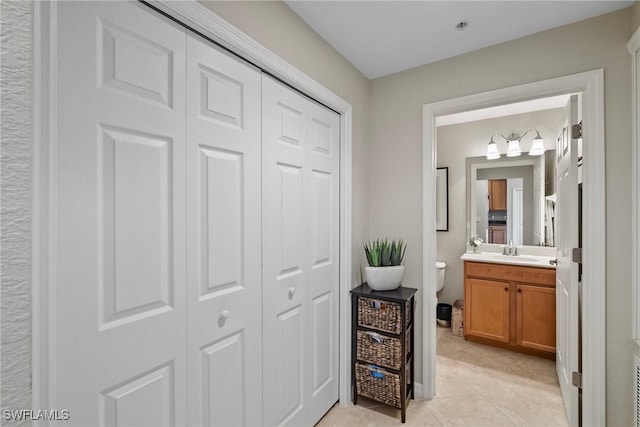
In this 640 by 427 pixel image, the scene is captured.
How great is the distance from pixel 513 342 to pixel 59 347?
3402 mm

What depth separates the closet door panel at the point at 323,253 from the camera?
1871 millimetres

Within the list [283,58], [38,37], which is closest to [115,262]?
[38,37]

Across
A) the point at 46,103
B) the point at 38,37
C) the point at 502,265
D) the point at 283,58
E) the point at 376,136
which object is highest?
the point at 283,58

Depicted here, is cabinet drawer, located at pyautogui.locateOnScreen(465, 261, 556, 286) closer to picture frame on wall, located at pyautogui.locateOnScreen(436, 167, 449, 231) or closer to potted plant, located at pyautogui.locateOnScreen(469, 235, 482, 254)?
potted plant, located at pyautogui.locateOnScreen(469, 235, 482, 254)

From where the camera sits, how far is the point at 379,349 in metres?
2.05

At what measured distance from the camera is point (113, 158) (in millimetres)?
921

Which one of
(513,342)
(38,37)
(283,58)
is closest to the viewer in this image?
(38,37)

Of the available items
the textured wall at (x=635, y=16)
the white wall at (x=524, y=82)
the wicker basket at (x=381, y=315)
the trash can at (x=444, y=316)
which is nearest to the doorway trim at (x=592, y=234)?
the white wall at (x=524, y=82)

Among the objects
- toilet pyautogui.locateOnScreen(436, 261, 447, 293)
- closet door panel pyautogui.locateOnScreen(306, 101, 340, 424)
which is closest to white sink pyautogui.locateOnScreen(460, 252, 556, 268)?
toilet pyautogui.locateOnScreen(436, 261, 447, 293)

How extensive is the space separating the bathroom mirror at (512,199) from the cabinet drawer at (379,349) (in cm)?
215

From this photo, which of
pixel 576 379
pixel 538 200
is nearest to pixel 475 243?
pixel 538 200

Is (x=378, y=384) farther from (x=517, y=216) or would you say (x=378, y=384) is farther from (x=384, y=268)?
(x=517, y=216)

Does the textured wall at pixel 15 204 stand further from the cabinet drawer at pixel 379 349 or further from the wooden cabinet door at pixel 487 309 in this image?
the wooden cabinet door at pixel 487 309

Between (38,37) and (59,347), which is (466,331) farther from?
(38,37)
